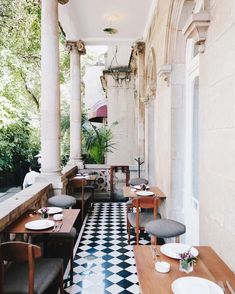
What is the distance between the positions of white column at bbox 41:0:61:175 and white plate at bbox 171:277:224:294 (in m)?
3.68

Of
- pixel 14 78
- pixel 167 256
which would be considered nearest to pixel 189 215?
pixel 167 256

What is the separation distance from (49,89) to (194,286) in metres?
4.09

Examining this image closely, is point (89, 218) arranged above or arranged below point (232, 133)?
below

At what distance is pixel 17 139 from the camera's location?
12.5m

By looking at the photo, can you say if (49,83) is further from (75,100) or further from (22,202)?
(75,100)

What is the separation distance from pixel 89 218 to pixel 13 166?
7300mm

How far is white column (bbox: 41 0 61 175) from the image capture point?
496 centimetres

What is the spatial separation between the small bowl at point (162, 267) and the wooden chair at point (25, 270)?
90 centimetres

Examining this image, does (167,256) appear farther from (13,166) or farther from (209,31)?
(13,166)

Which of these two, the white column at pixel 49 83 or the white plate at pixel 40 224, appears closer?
the white plate at pixel 40 224

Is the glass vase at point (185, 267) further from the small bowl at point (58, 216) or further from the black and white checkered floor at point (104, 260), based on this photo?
the small bowl at point (58, 216)

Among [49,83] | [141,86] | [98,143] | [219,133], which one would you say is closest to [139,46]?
[141,86]

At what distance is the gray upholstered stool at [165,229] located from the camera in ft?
10.9

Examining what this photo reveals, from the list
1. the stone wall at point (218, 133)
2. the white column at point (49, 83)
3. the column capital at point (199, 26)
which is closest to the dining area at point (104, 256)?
the stone wall at point (218, 133)
